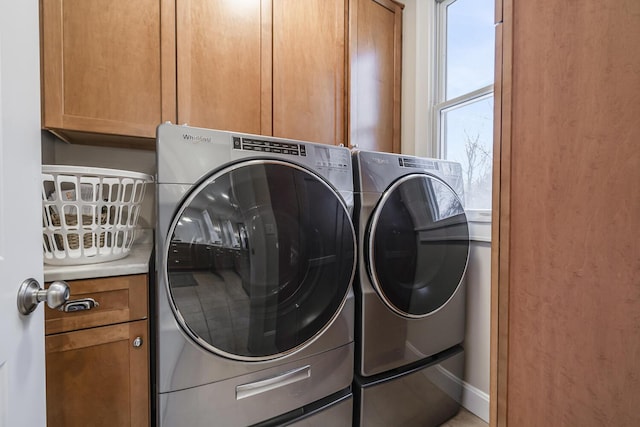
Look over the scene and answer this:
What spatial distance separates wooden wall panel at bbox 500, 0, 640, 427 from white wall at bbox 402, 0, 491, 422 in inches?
35.4

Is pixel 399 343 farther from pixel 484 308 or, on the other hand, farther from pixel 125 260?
pixel 125 260

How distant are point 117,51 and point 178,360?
1177mm

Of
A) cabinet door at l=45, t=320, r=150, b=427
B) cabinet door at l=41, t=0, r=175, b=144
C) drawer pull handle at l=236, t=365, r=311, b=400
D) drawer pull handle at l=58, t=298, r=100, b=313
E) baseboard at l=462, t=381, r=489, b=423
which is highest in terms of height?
cabinet door at l=41, t=0, r=175, b=144

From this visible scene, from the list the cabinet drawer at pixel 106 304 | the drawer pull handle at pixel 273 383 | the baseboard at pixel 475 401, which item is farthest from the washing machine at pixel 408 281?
the cabinet drawer at pixel 106 304

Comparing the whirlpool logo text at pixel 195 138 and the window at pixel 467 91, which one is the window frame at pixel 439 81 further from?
the whirlpool logo text at pixel 195 138

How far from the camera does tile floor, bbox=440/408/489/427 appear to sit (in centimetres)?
143

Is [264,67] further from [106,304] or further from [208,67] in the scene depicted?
[106,304]

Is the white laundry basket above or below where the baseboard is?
above

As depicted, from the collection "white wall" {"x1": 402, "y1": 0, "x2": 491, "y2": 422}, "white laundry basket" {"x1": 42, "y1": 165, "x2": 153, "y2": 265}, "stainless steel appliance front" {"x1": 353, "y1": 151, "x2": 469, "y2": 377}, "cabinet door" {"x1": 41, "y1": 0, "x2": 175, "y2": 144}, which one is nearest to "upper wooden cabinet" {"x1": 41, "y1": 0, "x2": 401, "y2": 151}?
"cabinet door" {"x1": 41, "y1": 0, "x2": 175, "y2": 144}

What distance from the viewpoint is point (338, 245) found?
3.50 ft

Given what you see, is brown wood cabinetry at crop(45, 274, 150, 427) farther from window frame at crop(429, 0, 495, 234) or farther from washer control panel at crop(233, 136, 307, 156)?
window frame at crop(429, 0, 495, 234)

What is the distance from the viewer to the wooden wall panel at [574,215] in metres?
0.53

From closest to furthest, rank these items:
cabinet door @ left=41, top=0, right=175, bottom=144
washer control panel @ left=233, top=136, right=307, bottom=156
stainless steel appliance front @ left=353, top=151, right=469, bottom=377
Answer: washer control panel @ left=233, top=136, right=307, bottom=156, cabinet door @ left=41, top=0, right=175, bottom=144, stainless steel appliance front @ left=353, top=151, right=469, bottom=377

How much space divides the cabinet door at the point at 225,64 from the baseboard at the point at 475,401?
1.76 metres
